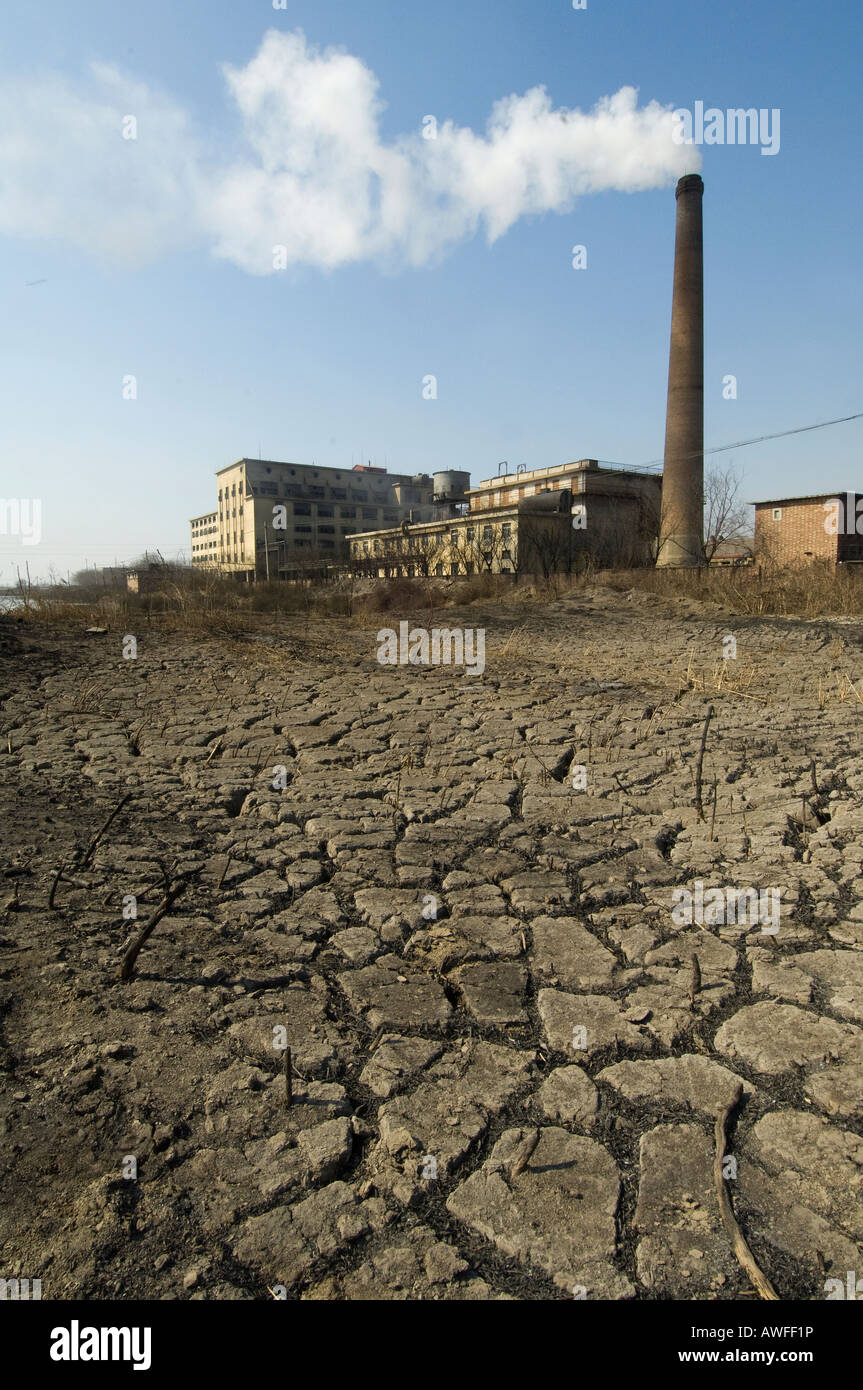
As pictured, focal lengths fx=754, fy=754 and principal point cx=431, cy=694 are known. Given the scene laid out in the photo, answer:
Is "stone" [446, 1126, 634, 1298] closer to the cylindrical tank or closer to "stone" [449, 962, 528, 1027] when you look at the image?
"stone" [449, 962, 528, 1027]

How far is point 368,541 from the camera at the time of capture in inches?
1772

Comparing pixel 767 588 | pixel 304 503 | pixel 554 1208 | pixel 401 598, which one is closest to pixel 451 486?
pixel 304 503

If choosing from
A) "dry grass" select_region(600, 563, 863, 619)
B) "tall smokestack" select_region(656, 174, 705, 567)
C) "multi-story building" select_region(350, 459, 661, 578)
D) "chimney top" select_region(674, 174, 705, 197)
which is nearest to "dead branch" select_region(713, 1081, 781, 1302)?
"dry grass" select_region(600, 563, 863, 619)

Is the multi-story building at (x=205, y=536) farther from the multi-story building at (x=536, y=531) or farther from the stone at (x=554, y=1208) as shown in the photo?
the stone at (x=554, y=1208)

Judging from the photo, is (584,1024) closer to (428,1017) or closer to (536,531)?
(428,1017)

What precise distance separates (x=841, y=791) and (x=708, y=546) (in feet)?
73.8

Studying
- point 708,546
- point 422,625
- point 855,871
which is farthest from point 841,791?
point 708,546

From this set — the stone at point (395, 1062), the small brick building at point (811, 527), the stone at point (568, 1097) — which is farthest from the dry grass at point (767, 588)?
the small brick building at point (811, 527)

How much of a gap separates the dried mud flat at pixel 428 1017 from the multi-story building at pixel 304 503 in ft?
199

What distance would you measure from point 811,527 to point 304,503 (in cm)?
5034

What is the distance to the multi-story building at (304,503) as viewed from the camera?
65.9m

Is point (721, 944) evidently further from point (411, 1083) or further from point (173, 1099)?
point (173, 1099)

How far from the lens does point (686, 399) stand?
25.0 m

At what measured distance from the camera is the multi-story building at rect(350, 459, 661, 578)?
23984mm
